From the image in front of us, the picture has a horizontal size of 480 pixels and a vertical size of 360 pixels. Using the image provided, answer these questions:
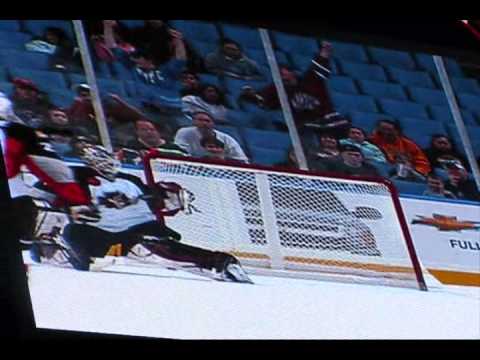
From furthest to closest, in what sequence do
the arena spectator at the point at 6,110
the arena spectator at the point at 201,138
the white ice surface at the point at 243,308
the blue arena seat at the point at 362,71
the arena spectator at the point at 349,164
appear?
the blue arena seat at the point at 362,71, the arena spectator at the point at 349,164, the arena spectator at the point at 201,138, the arena spectator at the point at 6,110, the white ice surface at the point at 243,308

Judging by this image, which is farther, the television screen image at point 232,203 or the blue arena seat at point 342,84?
the blue arena seat at point 342,84

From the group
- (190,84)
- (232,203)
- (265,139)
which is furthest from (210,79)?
(232,203)

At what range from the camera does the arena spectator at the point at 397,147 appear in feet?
8.34

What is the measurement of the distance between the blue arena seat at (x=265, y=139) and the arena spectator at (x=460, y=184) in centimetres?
33

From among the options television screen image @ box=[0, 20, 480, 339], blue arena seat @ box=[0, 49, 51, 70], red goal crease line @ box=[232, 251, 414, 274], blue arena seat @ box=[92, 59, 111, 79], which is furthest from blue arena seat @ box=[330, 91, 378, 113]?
blue arena seat @ box=[0, 49, 51, 70]

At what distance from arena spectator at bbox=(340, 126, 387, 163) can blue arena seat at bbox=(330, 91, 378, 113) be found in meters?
0.04

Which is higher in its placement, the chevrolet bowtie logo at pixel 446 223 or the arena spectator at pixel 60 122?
the arena spectator at pixel 60 122

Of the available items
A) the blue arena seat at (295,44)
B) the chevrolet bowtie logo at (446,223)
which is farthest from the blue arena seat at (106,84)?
the chevrolet bowtie logo at (446,223)

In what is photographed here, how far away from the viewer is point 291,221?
2.38 m

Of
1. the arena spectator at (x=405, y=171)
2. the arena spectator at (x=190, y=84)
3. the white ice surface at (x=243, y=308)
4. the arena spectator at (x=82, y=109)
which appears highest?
the arena spectator at (x=190, y=84)

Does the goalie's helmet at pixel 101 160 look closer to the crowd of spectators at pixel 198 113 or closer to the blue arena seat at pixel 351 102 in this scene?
the crowd of spectators at pixel 198 113

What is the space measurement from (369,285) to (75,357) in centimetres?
52

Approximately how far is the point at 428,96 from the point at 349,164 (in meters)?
0.24
